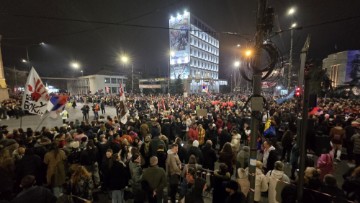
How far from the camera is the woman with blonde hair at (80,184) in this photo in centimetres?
482

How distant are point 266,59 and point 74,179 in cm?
576

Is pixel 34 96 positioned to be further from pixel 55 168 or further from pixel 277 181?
pixel 277 181

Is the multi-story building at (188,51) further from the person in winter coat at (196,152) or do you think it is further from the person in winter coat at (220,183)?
the person in winter coat at (220,183)

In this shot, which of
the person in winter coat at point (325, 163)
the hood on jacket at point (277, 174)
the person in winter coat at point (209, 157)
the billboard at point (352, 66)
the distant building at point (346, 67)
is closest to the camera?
the hood on jacket at point (277, 174)

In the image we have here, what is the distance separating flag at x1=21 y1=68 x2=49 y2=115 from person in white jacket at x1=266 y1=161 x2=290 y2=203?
888 cm

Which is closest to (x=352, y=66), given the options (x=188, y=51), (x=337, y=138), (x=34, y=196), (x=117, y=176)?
(x=188, y=51)


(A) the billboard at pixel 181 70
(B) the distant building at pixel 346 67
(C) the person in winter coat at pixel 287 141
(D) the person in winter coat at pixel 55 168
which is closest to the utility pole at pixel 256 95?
(C) the person in winter coat at pixel 287 141

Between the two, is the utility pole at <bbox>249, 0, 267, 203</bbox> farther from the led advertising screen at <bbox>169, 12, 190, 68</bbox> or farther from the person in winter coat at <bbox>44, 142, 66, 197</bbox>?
the led advertising screen at <bbox>169, 12, 190, 68</bbox>

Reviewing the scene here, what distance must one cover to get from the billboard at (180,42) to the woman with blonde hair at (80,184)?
74.3 metres

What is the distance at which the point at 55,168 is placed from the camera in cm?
566

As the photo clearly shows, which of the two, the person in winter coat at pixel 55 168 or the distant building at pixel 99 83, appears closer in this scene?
the person in winter coat at pixel 55 168

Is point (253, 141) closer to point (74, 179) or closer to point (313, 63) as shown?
point (313, 63)

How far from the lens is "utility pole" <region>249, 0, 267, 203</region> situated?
4480mm

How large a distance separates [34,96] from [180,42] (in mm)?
74229
